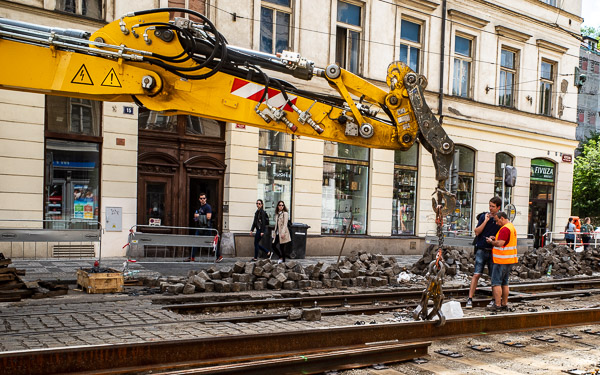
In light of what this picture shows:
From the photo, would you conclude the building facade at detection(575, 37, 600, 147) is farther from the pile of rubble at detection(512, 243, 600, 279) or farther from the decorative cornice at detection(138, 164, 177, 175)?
the decorative cornice at detection(138, 164, 177, 175)

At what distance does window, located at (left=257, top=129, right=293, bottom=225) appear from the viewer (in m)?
17.7

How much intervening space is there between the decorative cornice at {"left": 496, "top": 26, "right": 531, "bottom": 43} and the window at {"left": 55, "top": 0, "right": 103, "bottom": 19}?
1575 centimetres

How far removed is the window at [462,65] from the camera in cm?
2248

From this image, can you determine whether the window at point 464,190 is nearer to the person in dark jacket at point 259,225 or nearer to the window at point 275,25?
the window at point 275,25

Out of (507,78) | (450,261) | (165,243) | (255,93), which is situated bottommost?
(450,261)

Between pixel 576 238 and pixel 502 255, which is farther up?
pixel 502 255

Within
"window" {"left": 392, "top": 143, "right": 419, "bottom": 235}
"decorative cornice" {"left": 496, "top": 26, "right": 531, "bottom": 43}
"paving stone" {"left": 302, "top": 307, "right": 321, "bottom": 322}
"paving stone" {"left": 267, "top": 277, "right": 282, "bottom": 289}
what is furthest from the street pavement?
"decorative cornice" {"left": 496, "top": 26, "right": 531, "bottom": 43}

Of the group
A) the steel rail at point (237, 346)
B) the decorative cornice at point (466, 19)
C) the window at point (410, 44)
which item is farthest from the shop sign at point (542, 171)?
the steel rail at point (237, 346)

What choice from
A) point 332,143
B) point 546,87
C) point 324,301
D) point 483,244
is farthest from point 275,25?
point 546,87

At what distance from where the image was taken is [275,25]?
17.9 m

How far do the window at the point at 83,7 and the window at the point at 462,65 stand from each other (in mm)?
13485

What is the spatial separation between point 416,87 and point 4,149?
10282mm

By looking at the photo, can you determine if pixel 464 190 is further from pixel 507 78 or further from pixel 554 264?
pixel 554 264

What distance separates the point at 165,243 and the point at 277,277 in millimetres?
3597
